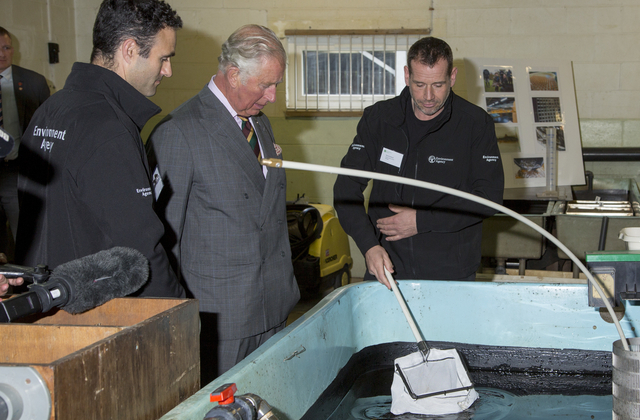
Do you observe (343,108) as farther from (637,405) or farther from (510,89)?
(637,405)

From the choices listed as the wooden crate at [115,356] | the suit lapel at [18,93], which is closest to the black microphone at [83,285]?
the wooden crate at [115,356]

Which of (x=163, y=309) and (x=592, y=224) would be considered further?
(x=592, y=224)

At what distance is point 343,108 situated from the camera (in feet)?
13.6

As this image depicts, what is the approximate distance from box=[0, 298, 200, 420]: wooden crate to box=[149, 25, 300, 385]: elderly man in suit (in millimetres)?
551

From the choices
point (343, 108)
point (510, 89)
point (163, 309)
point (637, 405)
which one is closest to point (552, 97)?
point (510, 89)

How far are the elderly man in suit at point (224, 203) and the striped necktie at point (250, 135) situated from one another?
0.07 metres

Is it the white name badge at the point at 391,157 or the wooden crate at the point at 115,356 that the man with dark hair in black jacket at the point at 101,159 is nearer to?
the wooden crate at the point at 115,356

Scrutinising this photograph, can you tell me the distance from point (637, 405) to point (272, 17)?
3.68 meters

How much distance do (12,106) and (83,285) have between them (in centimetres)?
283

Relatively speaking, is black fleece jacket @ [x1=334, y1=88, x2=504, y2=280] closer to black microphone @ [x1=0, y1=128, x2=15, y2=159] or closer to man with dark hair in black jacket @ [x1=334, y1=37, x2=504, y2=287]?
man with dark hair in black jacket @ [x1=334, y1=37, x2=504, y2=287]

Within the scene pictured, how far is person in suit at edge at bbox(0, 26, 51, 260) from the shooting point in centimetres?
296

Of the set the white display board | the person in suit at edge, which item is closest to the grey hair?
the person in suit at edge

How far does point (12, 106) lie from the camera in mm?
3057

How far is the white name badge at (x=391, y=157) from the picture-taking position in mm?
1802
